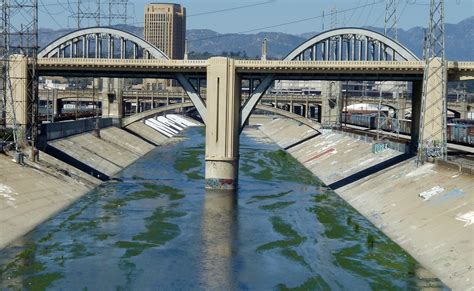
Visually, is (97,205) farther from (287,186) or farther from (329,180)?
(329,180)

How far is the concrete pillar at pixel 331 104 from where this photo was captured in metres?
170

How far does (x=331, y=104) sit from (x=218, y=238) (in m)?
119

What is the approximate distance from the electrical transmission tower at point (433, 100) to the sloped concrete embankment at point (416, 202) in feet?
8.90

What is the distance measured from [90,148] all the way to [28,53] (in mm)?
25996

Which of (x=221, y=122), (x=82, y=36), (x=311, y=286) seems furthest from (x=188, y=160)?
(x=311, y=286)

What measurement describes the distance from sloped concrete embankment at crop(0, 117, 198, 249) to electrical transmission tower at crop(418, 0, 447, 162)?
3837 centimetres

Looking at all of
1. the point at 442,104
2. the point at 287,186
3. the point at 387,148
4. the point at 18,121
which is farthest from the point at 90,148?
the point at 442,104

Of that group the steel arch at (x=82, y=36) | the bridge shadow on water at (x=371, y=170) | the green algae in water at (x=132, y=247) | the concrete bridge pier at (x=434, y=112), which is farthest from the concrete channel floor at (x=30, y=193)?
the concrete bridge pier at (x=434, y=112)

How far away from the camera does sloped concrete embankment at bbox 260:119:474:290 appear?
49719 millimetres

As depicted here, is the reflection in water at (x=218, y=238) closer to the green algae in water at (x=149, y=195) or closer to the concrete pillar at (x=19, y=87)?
the green algae in water at (x=149, y=195)

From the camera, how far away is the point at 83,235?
59.1 metres

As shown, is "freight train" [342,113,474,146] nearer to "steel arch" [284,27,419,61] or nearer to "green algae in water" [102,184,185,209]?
"steel arch" [284,27,419,61]

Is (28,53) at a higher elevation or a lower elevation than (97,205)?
higher

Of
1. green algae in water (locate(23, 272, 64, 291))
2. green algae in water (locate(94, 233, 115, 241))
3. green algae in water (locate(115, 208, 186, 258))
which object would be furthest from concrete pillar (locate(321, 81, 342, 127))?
green algae in water (locate(23, 272, 64, 291))
